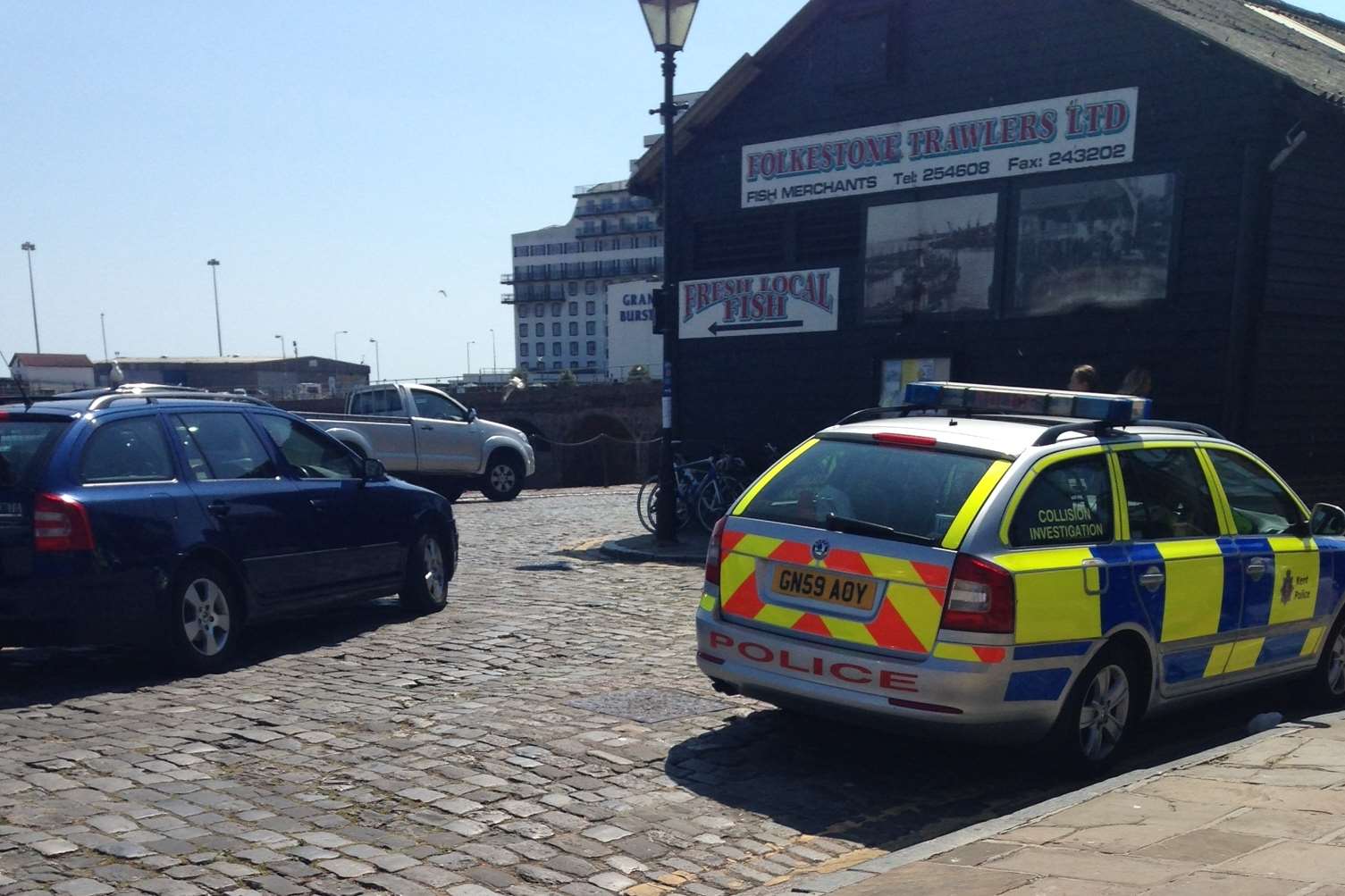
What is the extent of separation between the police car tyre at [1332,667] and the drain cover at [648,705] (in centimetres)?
347

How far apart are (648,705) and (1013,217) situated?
9.16 m

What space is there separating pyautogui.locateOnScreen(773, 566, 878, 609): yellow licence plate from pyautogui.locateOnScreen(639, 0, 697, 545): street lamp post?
8.24 m

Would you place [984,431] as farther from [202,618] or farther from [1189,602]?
[202,618]

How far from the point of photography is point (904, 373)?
15.2 m

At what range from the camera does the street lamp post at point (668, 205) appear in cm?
1377

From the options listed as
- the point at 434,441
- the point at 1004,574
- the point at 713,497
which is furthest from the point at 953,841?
the point at 434,441

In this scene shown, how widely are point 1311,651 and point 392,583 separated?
20.1 feet

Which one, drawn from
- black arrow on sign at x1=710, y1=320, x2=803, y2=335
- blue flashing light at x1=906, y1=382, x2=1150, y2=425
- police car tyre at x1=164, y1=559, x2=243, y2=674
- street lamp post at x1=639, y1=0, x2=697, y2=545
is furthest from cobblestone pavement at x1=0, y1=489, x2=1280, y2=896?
black arrow on sign at x1=710, y1=320, x2=803, y2=335

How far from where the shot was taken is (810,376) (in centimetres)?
1617

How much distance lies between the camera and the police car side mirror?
7.13 meters

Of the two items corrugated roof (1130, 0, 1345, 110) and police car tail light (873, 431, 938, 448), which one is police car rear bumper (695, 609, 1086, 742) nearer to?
police car tail light (873, 431, 938, 448)

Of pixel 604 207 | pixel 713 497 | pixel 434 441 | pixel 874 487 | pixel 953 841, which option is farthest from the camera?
pixel 604 207

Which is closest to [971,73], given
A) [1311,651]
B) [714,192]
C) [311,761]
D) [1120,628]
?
[714,192]

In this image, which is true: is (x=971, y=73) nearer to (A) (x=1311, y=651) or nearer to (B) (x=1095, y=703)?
(A) (x=1311, y=651)
